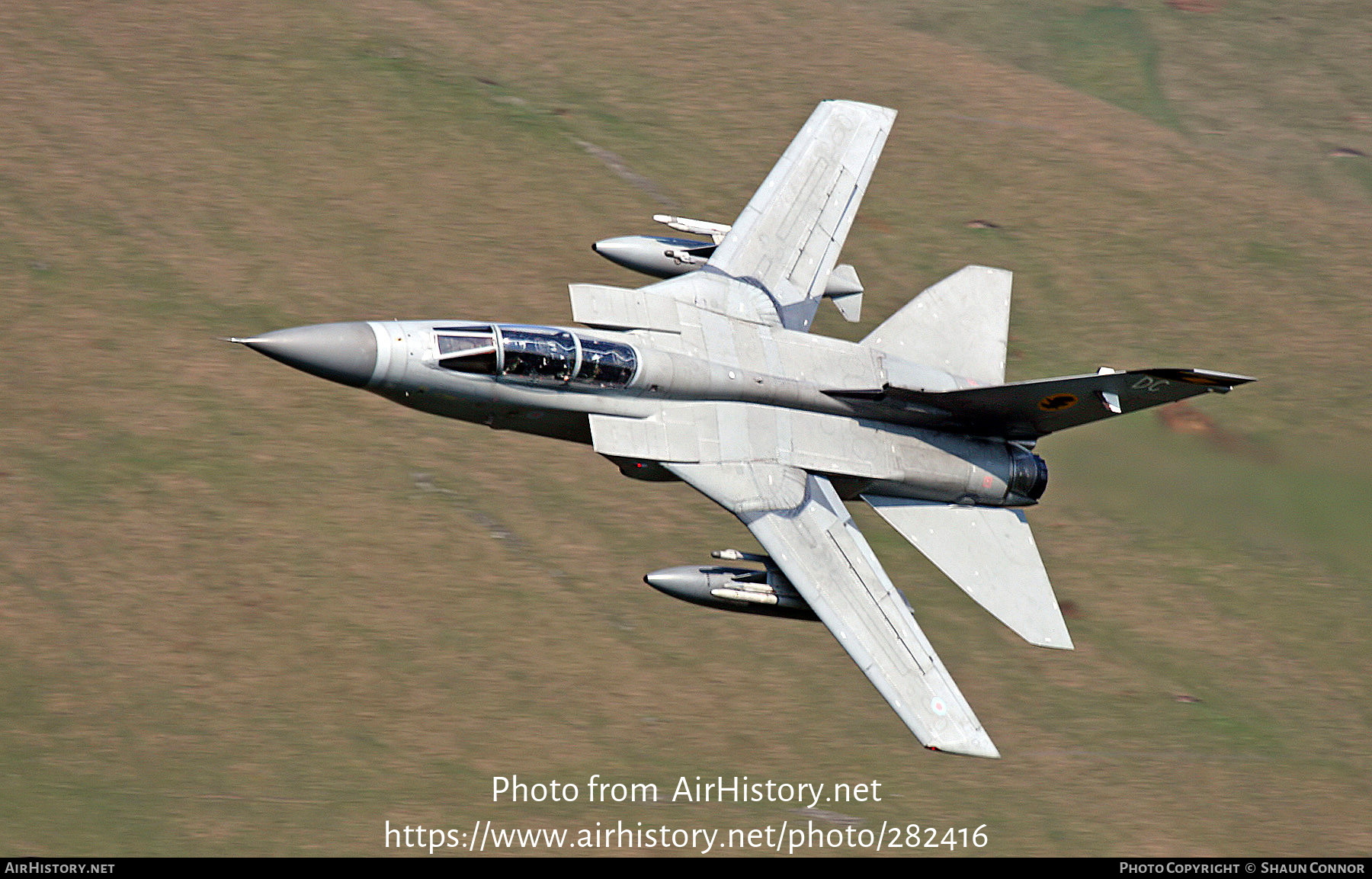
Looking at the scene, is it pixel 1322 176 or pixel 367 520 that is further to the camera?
pixel 1322 176

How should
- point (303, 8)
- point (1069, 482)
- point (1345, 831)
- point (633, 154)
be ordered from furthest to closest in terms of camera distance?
point (303, 8), point (633, 154), point (1069, 482), point (1345, 831)

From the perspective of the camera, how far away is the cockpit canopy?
21.2 meters

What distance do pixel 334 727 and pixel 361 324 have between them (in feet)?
21.5

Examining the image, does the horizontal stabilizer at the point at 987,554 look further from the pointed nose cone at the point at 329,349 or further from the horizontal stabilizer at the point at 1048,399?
the pointed nose cone at the point at 329,349

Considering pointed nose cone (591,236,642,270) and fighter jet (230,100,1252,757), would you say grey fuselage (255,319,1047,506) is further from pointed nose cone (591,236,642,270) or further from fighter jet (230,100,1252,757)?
pointed nose cone (591,236,642,270)

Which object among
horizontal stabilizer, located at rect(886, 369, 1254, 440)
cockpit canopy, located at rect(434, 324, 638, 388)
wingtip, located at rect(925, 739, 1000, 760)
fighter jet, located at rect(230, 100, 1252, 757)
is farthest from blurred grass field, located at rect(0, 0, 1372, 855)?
cockpit canopy, located at rect(434, 324, 638, 388)

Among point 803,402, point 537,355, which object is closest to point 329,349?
point 537,355

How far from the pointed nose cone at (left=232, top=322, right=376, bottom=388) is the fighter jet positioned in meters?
0.03

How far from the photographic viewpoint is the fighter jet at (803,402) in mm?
21328

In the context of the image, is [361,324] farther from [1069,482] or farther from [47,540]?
[1069,482]

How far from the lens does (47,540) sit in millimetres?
24938

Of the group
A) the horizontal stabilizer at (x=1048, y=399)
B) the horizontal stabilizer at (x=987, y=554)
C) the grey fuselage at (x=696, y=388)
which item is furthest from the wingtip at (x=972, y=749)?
the horizontal stabilizer at (x=1048, y=399)

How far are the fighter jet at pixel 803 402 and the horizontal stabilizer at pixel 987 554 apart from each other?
0.03 meters

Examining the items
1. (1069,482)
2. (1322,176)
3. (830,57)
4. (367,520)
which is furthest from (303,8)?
(1322,176)
